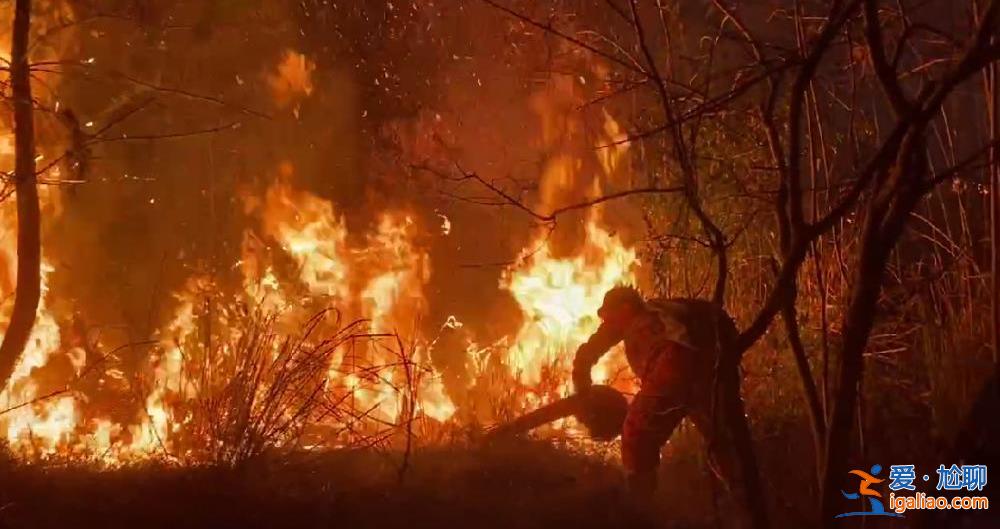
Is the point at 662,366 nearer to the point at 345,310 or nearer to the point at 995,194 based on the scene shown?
the point at 995,194

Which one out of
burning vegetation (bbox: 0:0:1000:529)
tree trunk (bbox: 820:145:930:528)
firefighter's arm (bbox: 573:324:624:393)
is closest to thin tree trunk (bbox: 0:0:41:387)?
burning vegetation (bbox: 0:0:1000:529)

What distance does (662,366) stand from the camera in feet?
15.1

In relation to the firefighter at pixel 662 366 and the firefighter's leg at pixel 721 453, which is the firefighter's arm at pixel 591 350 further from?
the firefighter's leg at pixel 721 453

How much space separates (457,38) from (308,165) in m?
1.91

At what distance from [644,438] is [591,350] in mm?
725

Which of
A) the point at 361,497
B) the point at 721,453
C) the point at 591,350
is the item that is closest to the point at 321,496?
the point at 361,497

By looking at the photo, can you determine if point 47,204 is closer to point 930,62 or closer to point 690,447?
point 690,447

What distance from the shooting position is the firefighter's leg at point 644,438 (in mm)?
4781

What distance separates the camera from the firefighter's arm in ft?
17.5

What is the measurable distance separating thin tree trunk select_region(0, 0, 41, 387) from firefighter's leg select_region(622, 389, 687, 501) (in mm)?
3590

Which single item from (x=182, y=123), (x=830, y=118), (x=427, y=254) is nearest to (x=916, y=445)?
(x=830, y=118)

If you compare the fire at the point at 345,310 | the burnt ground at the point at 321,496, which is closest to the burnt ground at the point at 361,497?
the burnt ground at the point at 321,496

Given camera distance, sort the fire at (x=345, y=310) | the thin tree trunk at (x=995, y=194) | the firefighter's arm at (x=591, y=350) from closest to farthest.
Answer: the thin tree trunk at (x=995, y=194) → the firefighter's arm at (x=591, y=350) → the fire at (x=345, y=310)

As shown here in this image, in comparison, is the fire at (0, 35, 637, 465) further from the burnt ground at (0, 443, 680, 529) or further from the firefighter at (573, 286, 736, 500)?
the firefighter at (573, 286, 736, 500)
